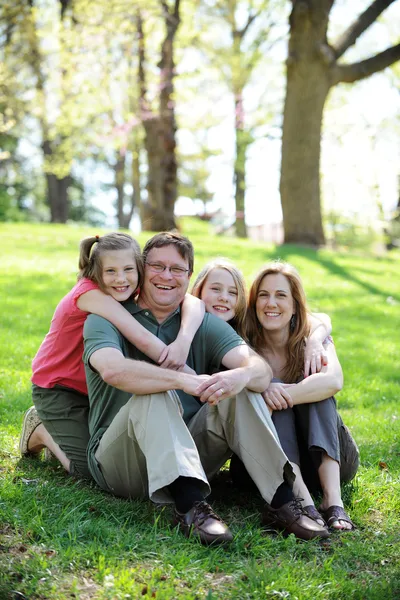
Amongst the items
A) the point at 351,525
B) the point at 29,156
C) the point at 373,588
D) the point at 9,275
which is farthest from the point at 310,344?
the point at 29,156

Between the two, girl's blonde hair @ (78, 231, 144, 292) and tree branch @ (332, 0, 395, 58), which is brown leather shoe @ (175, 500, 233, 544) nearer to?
girl's blonde hair @ (78, 231, 144, 292)

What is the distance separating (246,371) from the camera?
3.80 metres

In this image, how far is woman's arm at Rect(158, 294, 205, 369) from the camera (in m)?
3.90

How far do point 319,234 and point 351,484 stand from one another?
37.0ft

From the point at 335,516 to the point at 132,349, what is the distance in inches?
58.3

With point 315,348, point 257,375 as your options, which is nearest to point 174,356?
point 257,375

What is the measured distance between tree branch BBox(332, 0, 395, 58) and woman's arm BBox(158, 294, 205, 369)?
38.8ft

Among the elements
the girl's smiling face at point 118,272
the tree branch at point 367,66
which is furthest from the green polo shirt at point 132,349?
the tree branch at point 367,66

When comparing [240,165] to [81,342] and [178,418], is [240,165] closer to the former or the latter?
[81,342]

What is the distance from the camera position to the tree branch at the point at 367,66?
14594mm

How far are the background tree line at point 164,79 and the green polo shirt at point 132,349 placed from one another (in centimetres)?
770

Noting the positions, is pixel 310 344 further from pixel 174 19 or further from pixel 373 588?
pixel 174 19

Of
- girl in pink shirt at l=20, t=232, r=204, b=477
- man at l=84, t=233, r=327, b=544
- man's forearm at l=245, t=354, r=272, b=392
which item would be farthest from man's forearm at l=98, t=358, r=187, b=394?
man's forearm at l=245, t=354, r=272, b=392

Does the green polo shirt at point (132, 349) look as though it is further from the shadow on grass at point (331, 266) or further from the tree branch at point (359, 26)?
the tree branch at point (359, 26)
